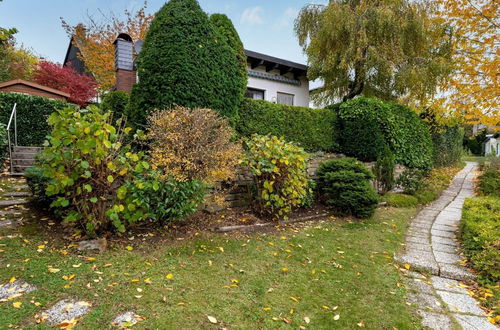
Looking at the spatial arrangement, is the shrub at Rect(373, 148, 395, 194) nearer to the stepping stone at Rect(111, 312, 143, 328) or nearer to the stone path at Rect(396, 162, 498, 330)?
the stone path at Rect(396, 162, 498, 330)

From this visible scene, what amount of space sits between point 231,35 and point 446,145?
11349mm

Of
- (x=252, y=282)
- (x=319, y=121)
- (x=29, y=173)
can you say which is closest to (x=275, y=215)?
(x=252, y=282)

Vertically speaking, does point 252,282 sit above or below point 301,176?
below

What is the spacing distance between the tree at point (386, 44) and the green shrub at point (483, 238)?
6228mm

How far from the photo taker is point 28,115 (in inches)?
321

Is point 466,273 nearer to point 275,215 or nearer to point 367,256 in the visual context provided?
point 367,256

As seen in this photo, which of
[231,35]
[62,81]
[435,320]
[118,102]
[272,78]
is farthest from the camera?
[62,81]

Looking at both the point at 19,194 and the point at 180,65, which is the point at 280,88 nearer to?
the point at 180,65

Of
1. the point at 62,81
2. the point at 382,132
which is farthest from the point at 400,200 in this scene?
the point at 62,81

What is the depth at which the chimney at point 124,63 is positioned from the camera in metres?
9.83

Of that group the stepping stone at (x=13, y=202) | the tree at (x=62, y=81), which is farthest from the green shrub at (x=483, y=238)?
the tree at (x=62, y=81)

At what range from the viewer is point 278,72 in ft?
44.2

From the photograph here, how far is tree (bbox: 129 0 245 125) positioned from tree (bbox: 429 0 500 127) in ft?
21.3

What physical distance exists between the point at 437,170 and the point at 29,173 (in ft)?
42.7
